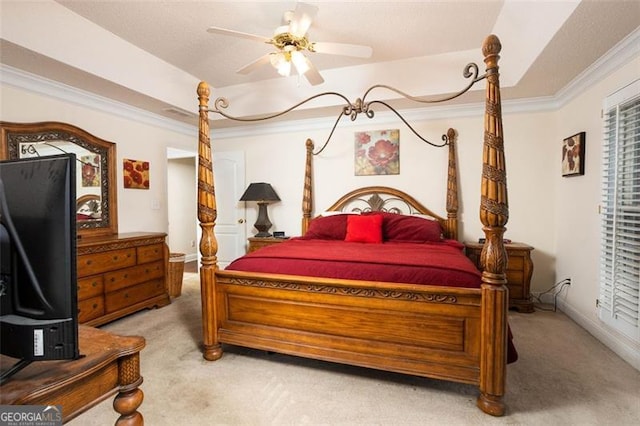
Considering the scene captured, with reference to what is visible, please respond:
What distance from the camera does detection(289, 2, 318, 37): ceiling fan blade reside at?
2014 mm

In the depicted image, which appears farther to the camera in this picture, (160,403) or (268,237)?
(268,237)

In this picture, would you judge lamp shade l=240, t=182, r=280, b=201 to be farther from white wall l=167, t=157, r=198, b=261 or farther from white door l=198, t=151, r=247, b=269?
white wall l=167, t=157, r=198, b=261

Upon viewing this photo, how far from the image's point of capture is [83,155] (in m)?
3.30

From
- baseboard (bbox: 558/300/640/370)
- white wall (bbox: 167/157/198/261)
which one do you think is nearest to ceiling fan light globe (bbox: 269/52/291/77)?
baseboard (bbox: 558/300/640/370)

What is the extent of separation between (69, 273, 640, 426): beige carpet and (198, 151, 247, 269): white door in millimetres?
2376

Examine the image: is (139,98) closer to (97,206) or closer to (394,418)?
(97,206)

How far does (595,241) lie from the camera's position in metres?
2.77

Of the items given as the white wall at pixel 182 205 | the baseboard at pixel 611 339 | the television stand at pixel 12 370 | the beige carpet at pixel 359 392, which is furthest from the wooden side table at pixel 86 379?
the white wall at pixel 182 205

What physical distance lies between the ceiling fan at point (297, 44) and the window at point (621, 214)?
2.11 metres

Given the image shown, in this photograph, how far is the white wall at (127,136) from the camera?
110 inches

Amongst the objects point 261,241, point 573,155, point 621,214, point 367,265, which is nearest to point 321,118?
point 261,241

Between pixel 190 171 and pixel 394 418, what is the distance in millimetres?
6175

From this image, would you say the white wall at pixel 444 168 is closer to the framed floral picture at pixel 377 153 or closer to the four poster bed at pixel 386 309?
the framed floral picture at pixel 377 153

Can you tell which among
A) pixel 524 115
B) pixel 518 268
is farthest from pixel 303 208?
pixel 524 115
